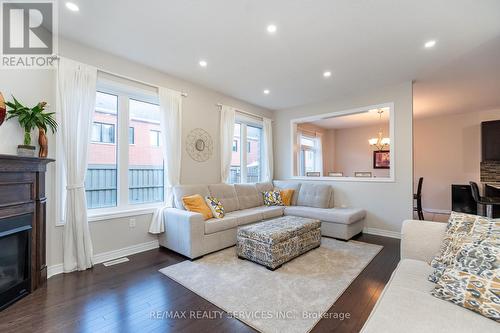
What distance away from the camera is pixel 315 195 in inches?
188

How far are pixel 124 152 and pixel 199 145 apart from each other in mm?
1297

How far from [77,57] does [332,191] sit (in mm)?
4863

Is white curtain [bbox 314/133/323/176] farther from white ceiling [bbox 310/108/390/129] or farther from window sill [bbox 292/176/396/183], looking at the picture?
window sill [bbox 292/176/396/183]

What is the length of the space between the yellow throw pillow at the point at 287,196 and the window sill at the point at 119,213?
2.52 m

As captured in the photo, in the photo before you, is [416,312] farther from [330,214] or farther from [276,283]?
[330,214]

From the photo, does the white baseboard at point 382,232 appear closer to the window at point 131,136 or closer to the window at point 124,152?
the window at point 124,152

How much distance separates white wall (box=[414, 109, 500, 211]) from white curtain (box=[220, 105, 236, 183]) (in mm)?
6003

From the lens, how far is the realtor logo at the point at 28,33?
7.62ft

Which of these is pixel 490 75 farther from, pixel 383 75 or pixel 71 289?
pixel 71 289

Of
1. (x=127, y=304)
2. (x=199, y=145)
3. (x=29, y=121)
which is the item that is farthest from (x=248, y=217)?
(x=29, y=121)

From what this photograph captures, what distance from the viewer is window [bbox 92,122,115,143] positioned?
322cm

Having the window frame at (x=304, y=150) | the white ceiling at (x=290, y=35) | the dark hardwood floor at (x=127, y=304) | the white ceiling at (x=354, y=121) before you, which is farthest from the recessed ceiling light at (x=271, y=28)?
the window frame at (x=304, y=150)

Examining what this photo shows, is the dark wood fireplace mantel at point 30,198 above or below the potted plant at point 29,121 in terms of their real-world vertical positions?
below

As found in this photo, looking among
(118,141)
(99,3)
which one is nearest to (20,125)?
(118,141)
